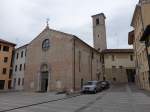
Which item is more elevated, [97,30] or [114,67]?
[97,30]

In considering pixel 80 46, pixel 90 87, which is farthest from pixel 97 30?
pixel 90 87

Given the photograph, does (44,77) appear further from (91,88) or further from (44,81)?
(91,88)

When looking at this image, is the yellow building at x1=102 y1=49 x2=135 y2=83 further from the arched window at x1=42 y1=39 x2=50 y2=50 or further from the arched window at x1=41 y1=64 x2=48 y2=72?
the arched window at x1=41 y1=64 x2=48 y2=72

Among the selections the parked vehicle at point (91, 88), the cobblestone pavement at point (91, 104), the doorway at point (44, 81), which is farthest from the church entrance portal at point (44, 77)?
the cobblestone pavement at point (91, 104)

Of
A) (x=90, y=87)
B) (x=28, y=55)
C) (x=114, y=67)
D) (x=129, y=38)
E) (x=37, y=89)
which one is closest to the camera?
(x=90, y=87)

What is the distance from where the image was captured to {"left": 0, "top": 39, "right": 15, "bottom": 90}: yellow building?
41594 mm

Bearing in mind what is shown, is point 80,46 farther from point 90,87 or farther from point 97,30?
point 97,30

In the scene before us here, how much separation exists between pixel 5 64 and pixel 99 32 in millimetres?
30213

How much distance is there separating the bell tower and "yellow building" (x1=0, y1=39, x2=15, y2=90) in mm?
26358

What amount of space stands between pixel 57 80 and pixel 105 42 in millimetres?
29958

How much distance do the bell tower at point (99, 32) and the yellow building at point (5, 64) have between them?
26.4m

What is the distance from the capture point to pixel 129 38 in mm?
39375

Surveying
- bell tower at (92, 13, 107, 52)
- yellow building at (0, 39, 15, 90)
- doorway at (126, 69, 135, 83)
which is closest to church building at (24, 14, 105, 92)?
yellow building at (0, 39, 15, 90)

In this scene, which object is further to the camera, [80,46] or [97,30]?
[97,30]
